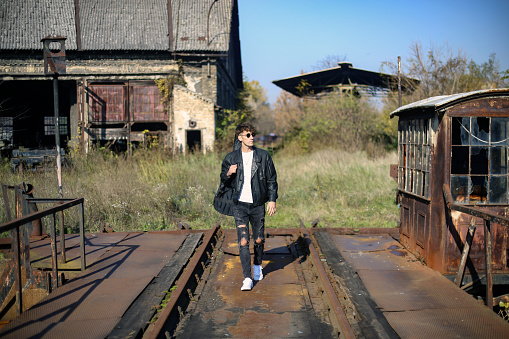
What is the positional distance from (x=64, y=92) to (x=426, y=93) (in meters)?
20.4

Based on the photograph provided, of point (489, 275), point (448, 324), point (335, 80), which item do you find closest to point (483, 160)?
point (489, 275)

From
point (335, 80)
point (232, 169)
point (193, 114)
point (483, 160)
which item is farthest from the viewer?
point (335, 80)

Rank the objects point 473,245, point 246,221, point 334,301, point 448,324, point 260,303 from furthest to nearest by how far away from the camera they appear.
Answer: point 473,245
point 246,221
point 260,303
point 334,301
point 448,324

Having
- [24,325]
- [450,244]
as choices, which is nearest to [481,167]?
[450,244]

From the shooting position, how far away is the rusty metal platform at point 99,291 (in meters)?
4.15

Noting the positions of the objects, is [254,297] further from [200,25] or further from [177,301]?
[200,25]

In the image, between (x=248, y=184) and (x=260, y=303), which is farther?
(x=248, y=184)

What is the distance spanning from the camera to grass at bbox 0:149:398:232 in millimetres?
9906

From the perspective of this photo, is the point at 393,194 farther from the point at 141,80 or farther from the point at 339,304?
the point at 141,80

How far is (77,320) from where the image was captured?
4.34 metres

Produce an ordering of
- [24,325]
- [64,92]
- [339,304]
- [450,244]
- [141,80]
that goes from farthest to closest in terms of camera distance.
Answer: [64,92]
[141,80]
[450,244]
[339,304]
[24,325]

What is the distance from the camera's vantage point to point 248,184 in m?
5.56

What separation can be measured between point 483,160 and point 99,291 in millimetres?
5302

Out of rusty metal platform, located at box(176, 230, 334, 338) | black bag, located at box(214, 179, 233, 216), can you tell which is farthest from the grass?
black bag, located at box(214, 179, 233, 216)
